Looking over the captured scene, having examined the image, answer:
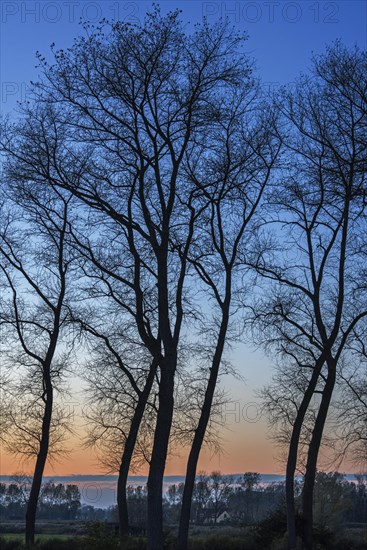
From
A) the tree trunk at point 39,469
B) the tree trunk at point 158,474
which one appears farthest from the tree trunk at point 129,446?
the tree trunk at point 158,474

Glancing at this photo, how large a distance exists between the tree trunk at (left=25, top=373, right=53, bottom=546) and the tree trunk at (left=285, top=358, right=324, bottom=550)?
27.1ft

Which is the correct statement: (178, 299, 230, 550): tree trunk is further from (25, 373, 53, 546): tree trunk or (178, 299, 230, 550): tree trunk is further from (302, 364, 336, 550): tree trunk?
(25, 373, 53, 546): tree trunk

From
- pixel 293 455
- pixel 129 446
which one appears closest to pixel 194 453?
pixel 293 455

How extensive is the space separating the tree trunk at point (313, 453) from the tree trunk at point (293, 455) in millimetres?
716

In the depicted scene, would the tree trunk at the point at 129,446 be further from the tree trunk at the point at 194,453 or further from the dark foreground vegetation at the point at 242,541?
the tree trunk at the point at 194,453

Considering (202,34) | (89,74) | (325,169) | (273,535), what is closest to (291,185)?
(325,169)

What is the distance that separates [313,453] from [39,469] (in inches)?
357

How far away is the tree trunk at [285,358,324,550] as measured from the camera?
84.9 ft

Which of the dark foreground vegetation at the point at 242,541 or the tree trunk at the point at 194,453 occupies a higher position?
the tree trunk at the point at 194,453

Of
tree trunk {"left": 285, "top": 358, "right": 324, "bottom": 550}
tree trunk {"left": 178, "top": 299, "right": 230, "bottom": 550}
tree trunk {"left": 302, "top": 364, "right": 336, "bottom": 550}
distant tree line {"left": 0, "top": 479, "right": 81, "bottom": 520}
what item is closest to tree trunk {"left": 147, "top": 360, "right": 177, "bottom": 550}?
tree trunk {"left": 178, "top": 299, "right": 230, "bottom": 550}

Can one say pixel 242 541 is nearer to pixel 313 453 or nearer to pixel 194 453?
pixel 313 453

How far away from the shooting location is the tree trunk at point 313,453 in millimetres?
24500

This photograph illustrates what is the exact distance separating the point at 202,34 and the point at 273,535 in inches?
761

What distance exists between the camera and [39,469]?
2592 centimetres
